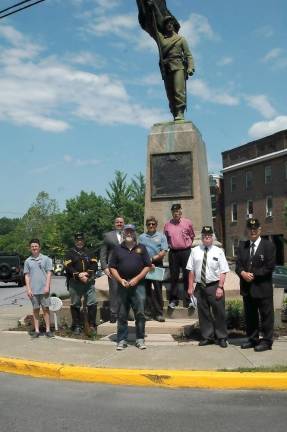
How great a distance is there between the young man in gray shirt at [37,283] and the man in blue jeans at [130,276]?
1701 millimetres

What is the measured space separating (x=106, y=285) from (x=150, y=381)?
4711mm

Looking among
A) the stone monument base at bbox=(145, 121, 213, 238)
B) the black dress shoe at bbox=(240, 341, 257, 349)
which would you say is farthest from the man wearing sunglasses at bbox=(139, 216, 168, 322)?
the stone monument base at bbox=(145, 121, 213, 238)

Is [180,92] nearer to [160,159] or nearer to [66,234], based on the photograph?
[160,159]

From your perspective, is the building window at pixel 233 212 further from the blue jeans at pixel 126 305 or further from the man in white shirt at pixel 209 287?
the blue jeans at pixel 126 305

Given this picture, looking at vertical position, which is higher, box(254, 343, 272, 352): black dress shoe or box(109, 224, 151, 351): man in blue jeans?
box(109, 224, 151, 351): man in blue jeans

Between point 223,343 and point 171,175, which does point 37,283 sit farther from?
point 171,175

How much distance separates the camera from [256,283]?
7383mm

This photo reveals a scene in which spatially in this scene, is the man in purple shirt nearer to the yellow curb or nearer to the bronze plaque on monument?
the bronze plaque on monument

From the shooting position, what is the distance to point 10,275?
31.8 metres

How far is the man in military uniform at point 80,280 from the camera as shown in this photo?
→ 8938 mm

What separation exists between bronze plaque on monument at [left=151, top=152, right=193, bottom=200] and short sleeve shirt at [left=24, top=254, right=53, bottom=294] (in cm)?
330

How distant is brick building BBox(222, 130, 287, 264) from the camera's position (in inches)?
1825

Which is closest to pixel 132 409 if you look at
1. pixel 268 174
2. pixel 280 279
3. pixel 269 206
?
pixel 280 279

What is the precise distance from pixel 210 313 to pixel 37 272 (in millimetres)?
2972
